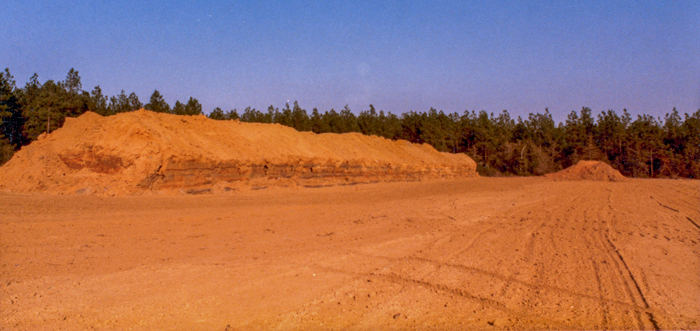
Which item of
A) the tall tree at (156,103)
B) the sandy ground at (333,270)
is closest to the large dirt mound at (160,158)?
the sandy ground at (333,270)

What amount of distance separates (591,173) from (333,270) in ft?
124

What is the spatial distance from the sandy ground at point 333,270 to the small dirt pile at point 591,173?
87.0ft

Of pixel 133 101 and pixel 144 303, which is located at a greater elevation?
pixel 133 101

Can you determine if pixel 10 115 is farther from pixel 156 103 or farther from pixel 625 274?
pixel 625 274

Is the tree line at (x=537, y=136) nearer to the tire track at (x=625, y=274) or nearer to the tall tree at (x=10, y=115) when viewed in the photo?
the tall tree at (x=10, y=115)

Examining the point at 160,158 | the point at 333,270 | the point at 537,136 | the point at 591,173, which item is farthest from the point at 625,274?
the point at 537,136

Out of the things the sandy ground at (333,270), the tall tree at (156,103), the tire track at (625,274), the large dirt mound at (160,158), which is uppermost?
the tall tree at (156,103)

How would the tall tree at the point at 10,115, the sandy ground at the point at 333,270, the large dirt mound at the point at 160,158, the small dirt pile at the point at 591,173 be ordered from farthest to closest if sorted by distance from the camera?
the small dirt pile at the point at 591,173
the tall tree at the point at 10,115
the large dirt mound at the point at 160,158
the sandy ground at the point at 333,270

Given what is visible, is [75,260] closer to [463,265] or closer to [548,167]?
[463,265]

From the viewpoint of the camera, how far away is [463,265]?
22.8 ft

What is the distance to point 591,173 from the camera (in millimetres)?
37094

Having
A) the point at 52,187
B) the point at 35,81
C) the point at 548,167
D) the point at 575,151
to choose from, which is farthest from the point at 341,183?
the point at 575,151

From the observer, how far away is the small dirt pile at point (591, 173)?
36.1 m

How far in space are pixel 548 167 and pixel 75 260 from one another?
6137cm
